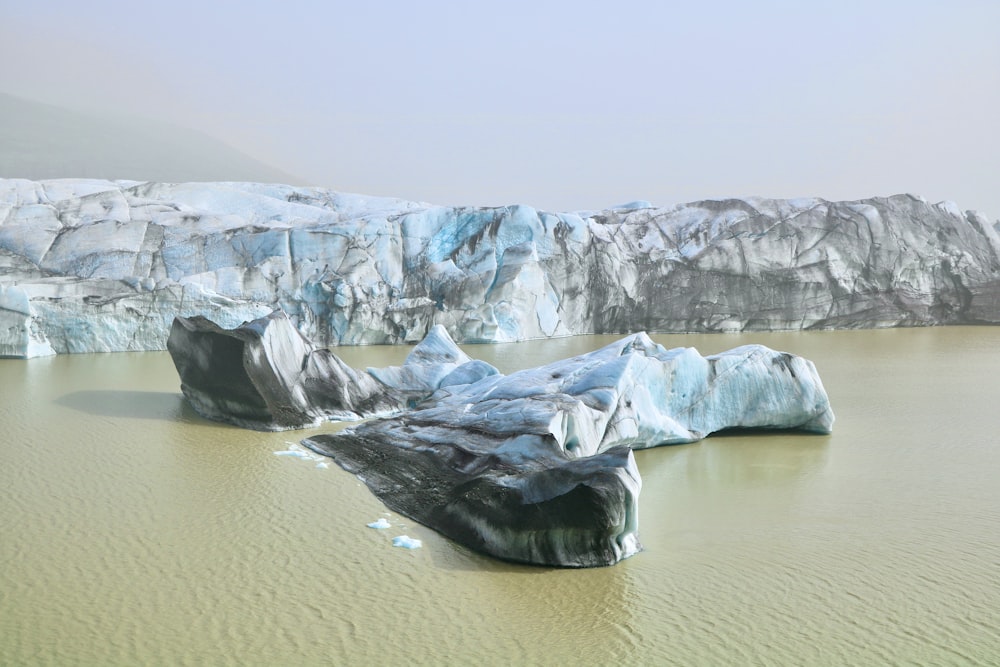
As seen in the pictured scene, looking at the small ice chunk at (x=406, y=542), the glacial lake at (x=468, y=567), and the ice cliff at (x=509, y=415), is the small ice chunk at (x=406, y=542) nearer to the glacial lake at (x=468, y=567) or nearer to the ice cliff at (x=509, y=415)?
the glacial lake at (x=468, y=567)

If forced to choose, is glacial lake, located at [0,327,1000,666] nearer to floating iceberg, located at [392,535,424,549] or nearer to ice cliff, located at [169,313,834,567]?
floating iceberg, located at [392,535,424,549]

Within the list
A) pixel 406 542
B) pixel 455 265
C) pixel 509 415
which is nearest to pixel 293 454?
pixel 509 415

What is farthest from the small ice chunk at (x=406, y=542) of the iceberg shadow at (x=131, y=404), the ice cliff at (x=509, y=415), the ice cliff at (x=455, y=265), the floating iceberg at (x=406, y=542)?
the ice cliff at (x=455, y=265)

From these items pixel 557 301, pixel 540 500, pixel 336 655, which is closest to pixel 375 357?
pixel 557 301

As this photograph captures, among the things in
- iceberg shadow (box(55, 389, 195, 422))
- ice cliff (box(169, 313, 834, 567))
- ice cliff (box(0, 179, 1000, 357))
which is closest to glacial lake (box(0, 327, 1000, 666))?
ice cliff (box(169, 313, 834, 567))

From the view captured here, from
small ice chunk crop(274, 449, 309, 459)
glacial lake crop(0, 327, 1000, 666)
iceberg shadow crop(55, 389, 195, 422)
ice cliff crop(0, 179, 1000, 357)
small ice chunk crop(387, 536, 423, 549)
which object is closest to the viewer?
glacial lake crop(0, 327, 1000, 666)

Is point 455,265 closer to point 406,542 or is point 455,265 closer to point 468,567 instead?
point 406,542

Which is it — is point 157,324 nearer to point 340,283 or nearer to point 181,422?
point 340,283
